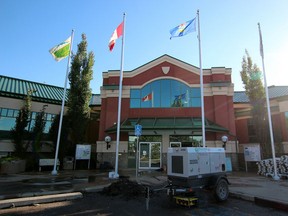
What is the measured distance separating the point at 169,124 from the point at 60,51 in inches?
463

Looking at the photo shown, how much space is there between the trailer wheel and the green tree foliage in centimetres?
1917

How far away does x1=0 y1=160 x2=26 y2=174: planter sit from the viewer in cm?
1770

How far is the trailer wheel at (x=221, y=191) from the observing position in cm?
839

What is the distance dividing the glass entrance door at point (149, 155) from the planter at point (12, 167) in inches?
420

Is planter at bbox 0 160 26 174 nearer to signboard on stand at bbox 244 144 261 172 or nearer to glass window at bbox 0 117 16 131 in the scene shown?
glass window at bbox 0 117 16 131

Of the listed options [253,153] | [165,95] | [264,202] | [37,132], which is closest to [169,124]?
[165,95]

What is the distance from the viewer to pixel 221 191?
8680mm

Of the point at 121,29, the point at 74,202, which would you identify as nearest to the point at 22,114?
the point at 121,29

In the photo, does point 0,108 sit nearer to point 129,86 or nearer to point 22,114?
point 22,114

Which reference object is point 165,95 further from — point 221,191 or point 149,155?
point 221,191

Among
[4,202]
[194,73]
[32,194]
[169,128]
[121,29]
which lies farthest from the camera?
[194,73]

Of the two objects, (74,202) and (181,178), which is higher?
(181,178)

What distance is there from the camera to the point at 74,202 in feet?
28.0

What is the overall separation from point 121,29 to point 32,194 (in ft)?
41.3
